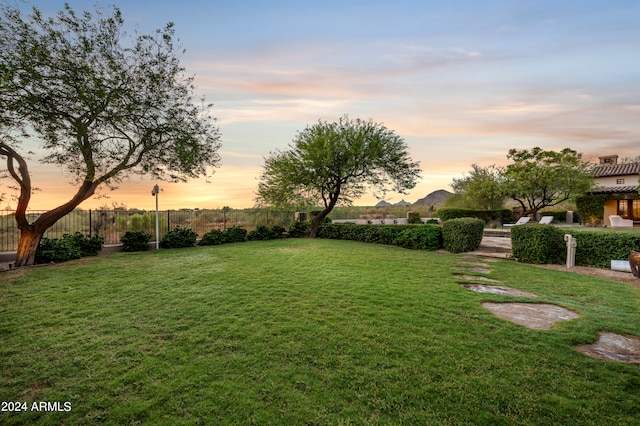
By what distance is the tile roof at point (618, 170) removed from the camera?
2230cm

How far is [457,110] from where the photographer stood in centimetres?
1128

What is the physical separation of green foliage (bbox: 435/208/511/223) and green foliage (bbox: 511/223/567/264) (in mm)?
14277

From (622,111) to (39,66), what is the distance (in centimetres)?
1933

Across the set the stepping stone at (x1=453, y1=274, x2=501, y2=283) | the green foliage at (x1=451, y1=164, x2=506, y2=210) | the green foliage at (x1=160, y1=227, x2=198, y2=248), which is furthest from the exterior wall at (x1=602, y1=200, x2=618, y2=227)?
the green foliage at (x1=160, y1=227, x2=198, y2=248)

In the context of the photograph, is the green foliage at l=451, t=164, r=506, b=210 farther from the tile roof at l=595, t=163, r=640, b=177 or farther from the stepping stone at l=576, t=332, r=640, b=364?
the stepping stone at l=576, t=332, r=640, b=364

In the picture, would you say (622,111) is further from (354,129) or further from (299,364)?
(299,364)

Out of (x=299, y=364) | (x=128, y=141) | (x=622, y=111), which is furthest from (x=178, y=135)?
(x=622, y=111)

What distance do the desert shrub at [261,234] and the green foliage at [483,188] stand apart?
58.8 feet

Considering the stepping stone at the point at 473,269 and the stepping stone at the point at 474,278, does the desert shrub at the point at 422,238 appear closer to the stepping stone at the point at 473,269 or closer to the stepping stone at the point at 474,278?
the stepping stone at the point at 473,269

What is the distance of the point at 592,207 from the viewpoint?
67.4 ft

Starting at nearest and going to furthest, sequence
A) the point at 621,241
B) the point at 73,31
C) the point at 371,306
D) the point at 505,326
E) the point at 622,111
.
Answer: the point at 505,326 < the point at 371,306 < the point at 621,241 < the point at 73,31 < the point at 622,111

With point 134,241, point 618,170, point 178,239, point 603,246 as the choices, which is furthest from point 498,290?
point 618,170

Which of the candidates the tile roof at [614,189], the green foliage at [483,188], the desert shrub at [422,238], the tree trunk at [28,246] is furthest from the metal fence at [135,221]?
the tile roof at [614,189]

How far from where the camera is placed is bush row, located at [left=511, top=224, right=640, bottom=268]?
716 cm
